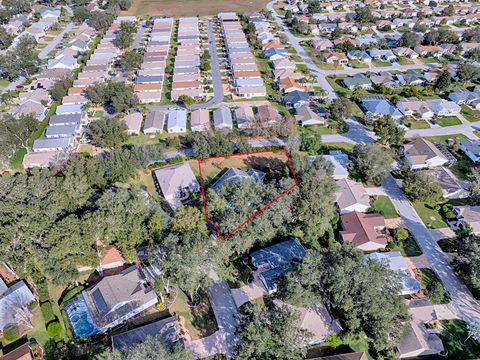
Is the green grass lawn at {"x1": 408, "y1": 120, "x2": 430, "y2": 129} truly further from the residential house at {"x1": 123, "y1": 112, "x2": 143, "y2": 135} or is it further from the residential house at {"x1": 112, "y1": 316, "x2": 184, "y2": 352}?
the residential house at {"x1": 112, "y1": 316, "x2": 184, "y2": 352}

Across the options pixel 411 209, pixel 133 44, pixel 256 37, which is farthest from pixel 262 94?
pixel 133 44

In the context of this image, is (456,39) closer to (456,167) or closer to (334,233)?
(456,167)

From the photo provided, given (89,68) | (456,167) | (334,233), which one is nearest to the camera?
(334,233)

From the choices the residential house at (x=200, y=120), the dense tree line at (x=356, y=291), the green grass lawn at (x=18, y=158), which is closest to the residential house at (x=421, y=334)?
the dense tree line at (x=356, y=291)

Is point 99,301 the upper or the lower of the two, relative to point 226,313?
upper

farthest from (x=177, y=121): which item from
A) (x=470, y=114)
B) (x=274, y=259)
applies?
(x=470, y=114)

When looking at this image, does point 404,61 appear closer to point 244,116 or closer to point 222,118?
point 244,116
